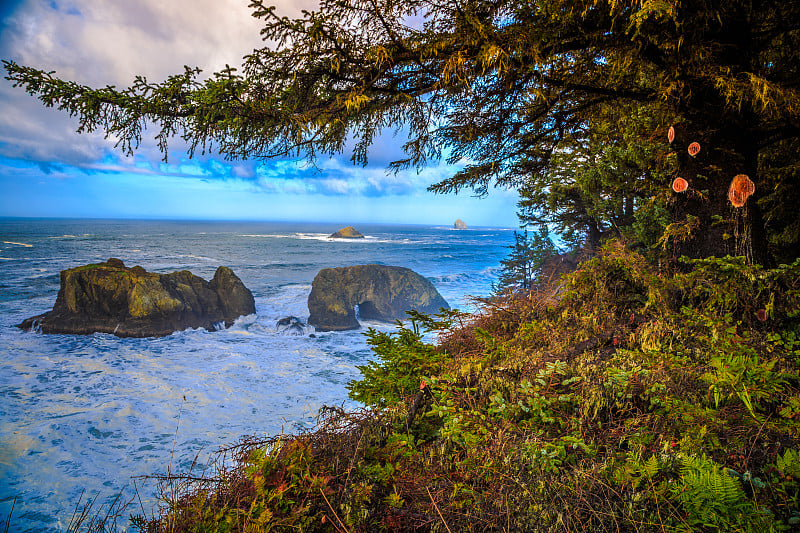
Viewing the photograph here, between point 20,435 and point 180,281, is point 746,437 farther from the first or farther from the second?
point 180,281

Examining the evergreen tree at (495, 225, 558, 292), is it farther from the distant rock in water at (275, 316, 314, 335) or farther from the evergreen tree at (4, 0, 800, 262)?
the evergreen tree at (4, 0, 800, 262)

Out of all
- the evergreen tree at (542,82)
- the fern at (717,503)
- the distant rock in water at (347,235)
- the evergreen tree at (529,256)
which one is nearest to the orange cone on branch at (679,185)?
the evergreen tree at (542,82)

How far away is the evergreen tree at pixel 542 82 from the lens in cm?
385

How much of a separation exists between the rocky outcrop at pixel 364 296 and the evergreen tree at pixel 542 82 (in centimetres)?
1850

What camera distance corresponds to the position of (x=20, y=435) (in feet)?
33.1

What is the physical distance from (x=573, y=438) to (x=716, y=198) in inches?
175

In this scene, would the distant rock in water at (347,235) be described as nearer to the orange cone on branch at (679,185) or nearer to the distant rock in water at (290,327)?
Answer: the distant rock in water at (290,327)

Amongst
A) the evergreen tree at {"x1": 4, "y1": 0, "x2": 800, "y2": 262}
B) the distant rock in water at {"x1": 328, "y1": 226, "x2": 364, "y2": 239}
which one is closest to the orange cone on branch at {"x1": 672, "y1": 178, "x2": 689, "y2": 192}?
the evergreen tree at {"x1": 4, "y1": 0, "x2": 800, "y2": 262}

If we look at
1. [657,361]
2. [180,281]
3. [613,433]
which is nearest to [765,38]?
[657,361]

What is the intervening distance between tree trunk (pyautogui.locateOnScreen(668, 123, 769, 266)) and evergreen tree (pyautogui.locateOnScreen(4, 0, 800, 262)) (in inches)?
0.6

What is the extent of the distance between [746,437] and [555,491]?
1365 millimetres

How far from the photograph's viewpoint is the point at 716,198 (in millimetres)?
4691

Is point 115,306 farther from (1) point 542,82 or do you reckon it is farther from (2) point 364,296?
(1) point 542,82

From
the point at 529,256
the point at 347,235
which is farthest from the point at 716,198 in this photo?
the point at 347,235
